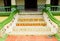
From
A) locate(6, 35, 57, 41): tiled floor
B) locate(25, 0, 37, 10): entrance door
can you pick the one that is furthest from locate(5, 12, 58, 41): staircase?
locate(25, 0, 37, 10): entrance door

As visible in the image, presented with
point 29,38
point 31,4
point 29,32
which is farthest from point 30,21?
point 31,4

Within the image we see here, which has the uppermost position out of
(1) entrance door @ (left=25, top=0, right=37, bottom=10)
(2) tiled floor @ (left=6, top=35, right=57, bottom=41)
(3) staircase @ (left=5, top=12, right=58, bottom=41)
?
(1) entrance door @ (left=25, top=0, right=37, bottom=10)

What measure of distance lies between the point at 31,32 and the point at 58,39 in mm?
1905

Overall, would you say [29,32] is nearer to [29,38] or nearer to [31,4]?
[29,38]

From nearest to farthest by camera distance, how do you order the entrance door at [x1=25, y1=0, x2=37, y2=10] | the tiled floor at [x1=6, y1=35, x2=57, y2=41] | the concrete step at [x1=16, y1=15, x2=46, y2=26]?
the tiled floor at [x1=6, y1=35, x2=57, y2=41], the concrete step at [x1=16, y1=15, x2=46, y2=26], the entrance door at [x1=25, y1=0, x2=37, y2=10]

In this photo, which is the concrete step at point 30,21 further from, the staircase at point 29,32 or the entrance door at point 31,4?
the entrance door at point 31,4

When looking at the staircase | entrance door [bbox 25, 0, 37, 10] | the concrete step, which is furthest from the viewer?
entrance door [bbox 25, 0, 37, 10]

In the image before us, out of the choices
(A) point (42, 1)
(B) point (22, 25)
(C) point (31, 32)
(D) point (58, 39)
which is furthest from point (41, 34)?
(A) point (42, 1)

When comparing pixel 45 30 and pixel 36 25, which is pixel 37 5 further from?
pixel 45 30

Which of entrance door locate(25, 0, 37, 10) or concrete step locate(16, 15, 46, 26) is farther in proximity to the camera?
entrance door locate(25, 0, 37, 10)

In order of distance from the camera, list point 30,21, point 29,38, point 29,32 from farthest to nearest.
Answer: point 30,21 < point 29,32 < point 29,38

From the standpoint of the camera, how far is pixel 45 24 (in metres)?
9.80

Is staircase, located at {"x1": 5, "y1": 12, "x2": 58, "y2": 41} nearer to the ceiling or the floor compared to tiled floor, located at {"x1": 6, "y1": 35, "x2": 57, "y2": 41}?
nearer to the ceiling

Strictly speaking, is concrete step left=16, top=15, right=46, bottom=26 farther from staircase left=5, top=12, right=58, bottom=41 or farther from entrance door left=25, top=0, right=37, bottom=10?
entrance door left=25, top=0, right=37, bottom=10
